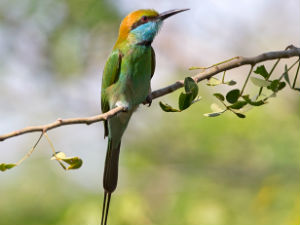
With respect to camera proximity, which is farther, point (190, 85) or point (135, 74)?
point (135, 74)

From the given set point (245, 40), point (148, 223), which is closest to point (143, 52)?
point (148, 223)

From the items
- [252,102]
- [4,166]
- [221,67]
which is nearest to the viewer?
[4,166]

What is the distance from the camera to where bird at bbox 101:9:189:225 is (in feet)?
8.39

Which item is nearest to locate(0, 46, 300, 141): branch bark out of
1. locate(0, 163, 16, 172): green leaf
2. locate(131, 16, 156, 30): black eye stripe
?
locate(0, 163, 16, 172): green leaf

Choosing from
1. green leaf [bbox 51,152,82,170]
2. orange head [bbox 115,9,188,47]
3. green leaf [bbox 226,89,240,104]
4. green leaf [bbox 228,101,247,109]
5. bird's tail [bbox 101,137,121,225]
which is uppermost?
orange head [bbox 115,9,188,47]

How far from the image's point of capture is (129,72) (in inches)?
101

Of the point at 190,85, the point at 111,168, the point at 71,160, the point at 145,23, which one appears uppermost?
the point at 145,23


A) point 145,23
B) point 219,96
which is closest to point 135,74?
point 145,23

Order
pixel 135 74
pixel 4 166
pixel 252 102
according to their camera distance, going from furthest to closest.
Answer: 1. pixel 135 74
2. pixel 252 102
3. pixel 4 166

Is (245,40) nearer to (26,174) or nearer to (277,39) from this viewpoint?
(277,39)

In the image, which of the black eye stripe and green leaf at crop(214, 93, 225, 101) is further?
the black eye stripe

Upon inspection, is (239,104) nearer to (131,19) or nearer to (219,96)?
(219,96)

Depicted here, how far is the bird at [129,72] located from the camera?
2557 millimetres

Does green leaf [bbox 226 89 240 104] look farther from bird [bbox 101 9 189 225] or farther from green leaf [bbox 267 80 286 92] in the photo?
bird [bbox 101 9 189 225]
